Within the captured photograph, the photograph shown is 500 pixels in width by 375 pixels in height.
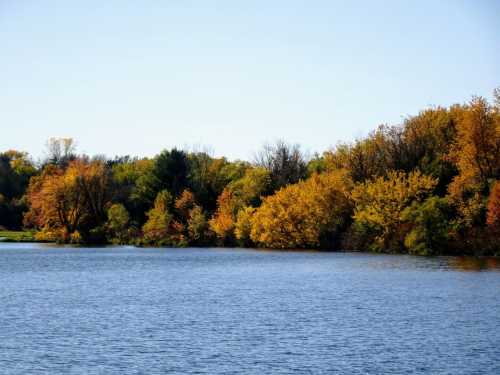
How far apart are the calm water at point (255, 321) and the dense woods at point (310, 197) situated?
19680 millimetres

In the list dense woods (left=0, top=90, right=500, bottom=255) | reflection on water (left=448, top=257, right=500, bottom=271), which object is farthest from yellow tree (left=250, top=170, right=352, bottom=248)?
reflection on water (left=448, top=257, right=500, bottom=271)

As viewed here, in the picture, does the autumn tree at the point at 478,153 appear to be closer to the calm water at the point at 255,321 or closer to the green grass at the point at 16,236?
the calm water at the point at 255,321

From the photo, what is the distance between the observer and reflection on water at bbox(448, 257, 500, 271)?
65.9m

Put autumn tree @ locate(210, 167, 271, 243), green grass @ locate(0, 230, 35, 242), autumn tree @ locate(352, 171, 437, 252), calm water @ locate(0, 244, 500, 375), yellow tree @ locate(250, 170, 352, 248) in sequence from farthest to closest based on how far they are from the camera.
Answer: green grass @ locate(0, 230, 35, 242)
autumn tree @ locate(210, 167, 271, 243)
yellow tree @ locate(250, 170, 352, 248)
autumn tree @ locate(352, 171, 437, 252)
calm water @ locate(0, 244, 500, 375)

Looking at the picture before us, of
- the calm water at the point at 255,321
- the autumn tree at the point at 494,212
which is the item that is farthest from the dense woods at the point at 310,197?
the calm water at the point at 255,321

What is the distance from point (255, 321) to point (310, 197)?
66.4 metres

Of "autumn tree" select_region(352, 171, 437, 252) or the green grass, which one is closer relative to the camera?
"autumn tree" select_region(352, 171, 437, 252)

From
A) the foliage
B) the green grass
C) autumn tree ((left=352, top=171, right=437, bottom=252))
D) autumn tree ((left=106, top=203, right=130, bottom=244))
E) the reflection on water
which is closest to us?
the reflection on water

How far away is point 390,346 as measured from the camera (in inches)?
1262

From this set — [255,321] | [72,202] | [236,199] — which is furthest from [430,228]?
[72,202]

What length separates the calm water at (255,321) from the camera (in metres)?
29.1

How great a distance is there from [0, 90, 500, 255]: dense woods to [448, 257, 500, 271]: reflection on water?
16.2 feet

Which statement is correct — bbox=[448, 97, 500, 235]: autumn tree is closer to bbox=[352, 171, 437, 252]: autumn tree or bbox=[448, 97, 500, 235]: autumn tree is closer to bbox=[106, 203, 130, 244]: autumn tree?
bbox=[352, 171, 437, 252]: autumn tree

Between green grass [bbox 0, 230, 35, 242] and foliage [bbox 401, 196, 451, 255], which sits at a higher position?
foliage [bbox 401, 196, 451, 255]
